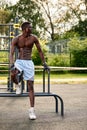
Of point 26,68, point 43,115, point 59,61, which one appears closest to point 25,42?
point 26,68

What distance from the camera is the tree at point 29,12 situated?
49984 mm

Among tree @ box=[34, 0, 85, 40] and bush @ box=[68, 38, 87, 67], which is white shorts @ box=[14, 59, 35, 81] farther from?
tree @ box=[34, 0, 85, 40]

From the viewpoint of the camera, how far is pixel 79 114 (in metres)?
7.20

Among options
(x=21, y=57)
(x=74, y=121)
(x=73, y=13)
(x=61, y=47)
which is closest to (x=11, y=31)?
(x=21, y=57)

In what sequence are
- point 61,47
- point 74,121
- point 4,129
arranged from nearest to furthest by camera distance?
point 4,129, point 74,121, point 61,47

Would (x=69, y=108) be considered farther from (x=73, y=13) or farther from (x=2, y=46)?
(x=73, y=13)

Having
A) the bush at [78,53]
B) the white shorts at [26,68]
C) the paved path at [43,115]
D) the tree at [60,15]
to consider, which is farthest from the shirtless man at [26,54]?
the tree at [60,15]

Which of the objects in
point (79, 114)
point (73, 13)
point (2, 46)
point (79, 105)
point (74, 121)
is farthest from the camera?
point (73, 13)

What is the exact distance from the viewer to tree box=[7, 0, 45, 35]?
50.0m

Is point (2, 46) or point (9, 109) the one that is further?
point (2, 46)

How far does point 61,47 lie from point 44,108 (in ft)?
77.8

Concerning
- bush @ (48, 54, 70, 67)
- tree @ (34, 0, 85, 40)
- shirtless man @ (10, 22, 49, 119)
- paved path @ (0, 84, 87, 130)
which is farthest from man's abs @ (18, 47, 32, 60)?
tree @ (34, 0, 85, 40)

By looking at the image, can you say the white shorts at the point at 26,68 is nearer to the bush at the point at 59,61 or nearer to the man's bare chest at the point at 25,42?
the man's bare chest at the point at 25,42

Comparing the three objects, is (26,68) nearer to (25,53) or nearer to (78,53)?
(25,53)
